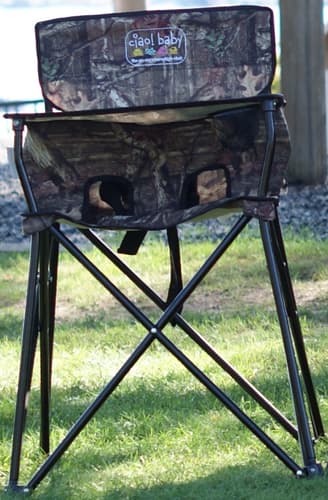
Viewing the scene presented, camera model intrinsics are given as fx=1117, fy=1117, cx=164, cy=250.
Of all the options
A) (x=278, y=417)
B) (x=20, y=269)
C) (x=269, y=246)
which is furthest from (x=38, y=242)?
(x=20, y=269)

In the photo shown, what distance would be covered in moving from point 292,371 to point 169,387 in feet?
4.10

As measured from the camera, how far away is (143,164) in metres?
3.58

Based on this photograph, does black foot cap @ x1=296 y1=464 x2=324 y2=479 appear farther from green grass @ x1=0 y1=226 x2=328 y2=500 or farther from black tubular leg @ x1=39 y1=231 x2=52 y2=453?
black tubular leg @ x1=39 y1=231 x2=52 y2=453

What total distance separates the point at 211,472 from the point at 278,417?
0.85 ft

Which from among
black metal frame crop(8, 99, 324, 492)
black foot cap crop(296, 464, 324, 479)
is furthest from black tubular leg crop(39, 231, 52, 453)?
black foot cap crop(296, 464, 324, 479)

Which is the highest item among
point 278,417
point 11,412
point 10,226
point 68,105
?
point 68,105

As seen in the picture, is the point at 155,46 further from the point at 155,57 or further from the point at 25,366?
the point at 25,366

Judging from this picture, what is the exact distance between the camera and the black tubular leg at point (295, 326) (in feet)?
10.6

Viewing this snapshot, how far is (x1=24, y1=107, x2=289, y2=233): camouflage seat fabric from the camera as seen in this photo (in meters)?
3.37

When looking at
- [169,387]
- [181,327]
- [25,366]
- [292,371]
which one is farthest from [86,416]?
[169,387]

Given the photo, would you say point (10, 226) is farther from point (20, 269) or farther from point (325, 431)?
point (325, 431)

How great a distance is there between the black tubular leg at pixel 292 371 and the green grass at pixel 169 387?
7 cm

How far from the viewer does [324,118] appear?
918 centimetres

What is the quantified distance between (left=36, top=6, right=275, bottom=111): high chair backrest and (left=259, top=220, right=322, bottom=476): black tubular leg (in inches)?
25.2
